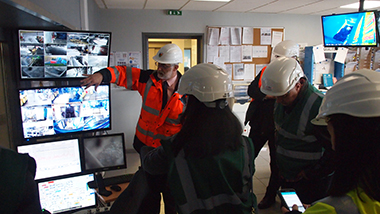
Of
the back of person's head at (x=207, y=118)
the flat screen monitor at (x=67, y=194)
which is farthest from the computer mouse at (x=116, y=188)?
the back of person's head at (x=207, y=118)

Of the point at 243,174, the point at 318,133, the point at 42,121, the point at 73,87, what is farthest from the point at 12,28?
the point at 318,133

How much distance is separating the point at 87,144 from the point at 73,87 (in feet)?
2.45

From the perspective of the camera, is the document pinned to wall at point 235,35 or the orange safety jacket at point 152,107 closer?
the orange safety jacket at point 152,107

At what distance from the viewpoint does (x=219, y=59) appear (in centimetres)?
489

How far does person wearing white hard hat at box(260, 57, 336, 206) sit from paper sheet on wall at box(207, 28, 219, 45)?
3.18 m

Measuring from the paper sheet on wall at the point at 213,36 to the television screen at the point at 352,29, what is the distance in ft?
6.13

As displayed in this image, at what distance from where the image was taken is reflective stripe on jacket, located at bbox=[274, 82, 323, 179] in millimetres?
1635

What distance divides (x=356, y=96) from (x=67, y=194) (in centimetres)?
198

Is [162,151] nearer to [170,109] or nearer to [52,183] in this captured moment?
[170,109]

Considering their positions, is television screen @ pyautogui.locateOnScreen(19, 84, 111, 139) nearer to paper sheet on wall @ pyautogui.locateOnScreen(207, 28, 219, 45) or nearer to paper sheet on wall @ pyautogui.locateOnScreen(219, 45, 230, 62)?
paper sheet on wall @ pyautogui.locateOnScreen(207, 28, 219, 45)

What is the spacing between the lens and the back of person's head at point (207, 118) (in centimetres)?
107

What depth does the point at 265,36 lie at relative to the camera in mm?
4996

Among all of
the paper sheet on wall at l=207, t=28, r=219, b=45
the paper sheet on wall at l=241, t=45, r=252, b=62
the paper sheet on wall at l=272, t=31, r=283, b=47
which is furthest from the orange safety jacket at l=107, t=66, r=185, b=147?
the paper sheet on wall at l=272, t=31, r=283, b=47

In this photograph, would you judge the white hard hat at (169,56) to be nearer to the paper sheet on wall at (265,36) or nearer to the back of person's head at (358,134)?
the back of person's head at (358,134)
